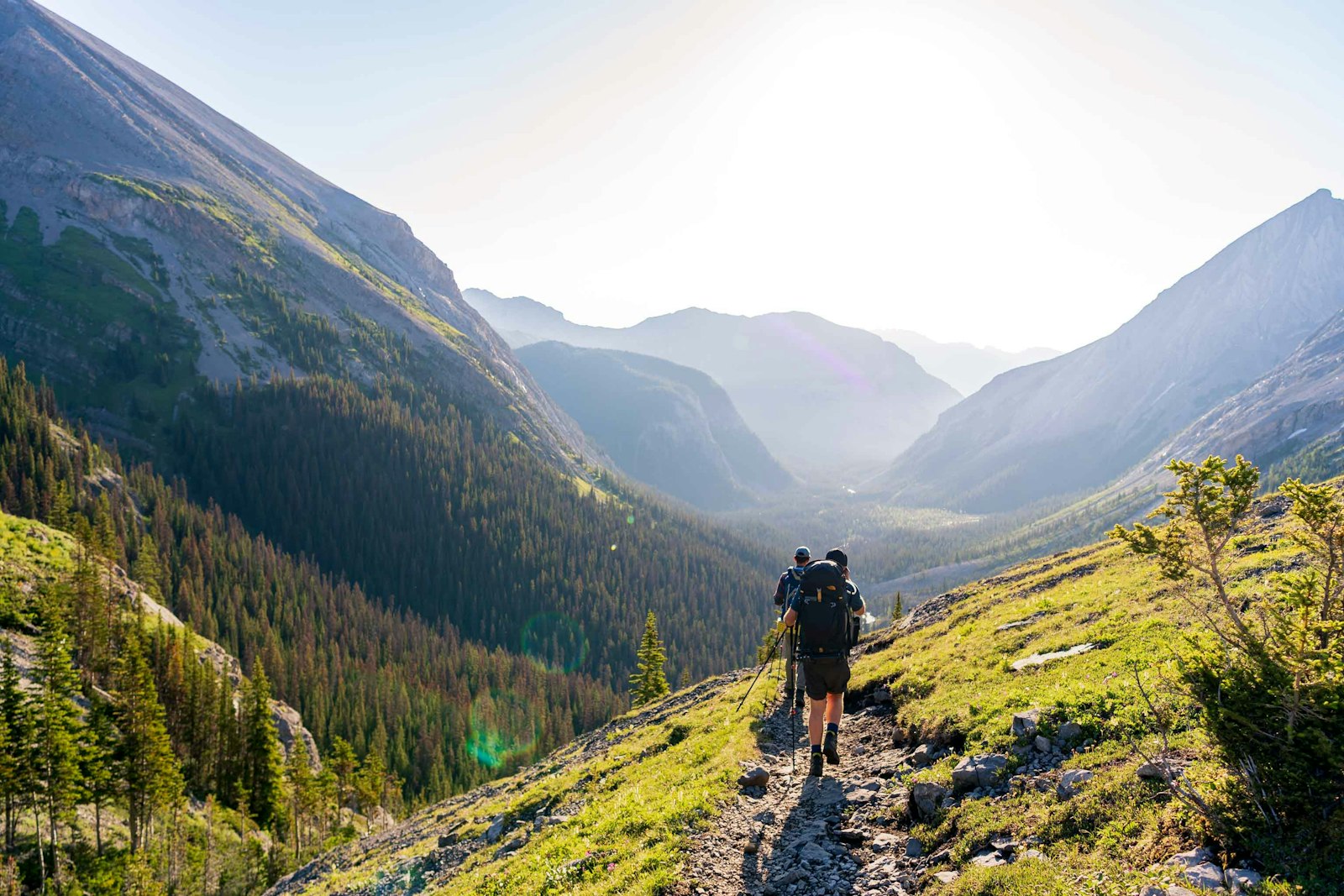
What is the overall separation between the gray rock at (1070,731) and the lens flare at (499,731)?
361 ft

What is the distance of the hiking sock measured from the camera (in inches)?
584

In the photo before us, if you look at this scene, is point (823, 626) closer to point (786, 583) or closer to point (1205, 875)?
point (786, 583)

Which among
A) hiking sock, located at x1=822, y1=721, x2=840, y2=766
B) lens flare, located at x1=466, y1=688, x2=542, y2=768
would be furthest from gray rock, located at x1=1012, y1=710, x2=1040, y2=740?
lens flare, located at x1=466, y1=688, x2=542, y2=768

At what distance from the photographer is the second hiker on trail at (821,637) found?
1420 cm

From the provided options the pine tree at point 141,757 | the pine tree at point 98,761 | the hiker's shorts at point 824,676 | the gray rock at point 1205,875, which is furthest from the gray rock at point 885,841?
the pine tree at point 141,757

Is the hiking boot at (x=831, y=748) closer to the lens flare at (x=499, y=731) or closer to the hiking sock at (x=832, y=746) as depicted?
the hiking sock at (x=832, y=746)

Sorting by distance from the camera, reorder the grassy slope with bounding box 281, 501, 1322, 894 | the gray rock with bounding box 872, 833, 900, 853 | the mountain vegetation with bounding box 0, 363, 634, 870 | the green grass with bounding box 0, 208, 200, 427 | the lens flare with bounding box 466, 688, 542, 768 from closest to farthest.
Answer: the grassy slope with bounding box 281, 501, 1322, 894 < the gray rock with bounding box 872, 833, 900, 853 < the mountain vegetation with bounding box 0, 363, 634, 870 < the lens flare with bounding box 466, 688, 542, 768 < the green grass with bounding box 0, 208, 200, 427

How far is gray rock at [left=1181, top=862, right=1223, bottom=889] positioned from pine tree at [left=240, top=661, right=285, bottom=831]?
251 ft

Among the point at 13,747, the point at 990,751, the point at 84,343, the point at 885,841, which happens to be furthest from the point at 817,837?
the point at 84,343

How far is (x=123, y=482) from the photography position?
13100cm

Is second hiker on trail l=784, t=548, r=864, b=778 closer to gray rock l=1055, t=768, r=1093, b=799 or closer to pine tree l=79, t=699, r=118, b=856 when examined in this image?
gray rock l=1055, t=768, r=1093, b=799

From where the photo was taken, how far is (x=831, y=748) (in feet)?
49.0

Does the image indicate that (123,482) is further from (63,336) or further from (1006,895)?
(1006,895)

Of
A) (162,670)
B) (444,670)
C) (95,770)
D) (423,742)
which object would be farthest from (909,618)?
(444,670)
